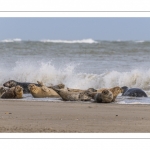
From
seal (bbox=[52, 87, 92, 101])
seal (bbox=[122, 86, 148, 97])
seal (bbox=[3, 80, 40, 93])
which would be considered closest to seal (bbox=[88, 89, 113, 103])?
seal (bbox=[52, 87, 92, 101])

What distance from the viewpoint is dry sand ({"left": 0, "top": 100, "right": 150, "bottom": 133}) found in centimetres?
748

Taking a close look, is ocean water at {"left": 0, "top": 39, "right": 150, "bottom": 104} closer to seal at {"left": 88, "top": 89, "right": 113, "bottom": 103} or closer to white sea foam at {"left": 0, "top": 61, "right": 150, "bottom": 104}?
white sea foam at {"left": 0, "top": 61, "right": 150, "bottom": 104}

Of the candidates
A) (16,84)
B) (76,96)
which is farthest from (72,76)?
(16,84)

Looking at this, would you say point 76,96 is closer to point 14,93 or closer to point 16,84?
point 14,93

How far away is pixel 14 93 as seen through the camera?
10.6m

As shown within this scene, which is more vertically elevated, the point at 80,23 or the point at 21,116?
the point at 80,23

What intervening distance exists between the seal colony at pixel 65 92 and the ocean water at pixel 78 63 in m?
0.21

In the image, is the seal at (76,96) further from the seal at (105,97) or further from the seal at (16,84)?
the seal at (16,84)

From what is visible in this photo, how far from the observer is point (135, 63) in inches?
450

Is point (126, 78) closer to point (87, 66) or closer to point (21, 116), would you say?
point (87, 66)

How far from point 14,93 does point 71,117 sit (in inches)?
102

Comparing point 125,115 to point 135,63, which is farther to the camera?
point 135,63
